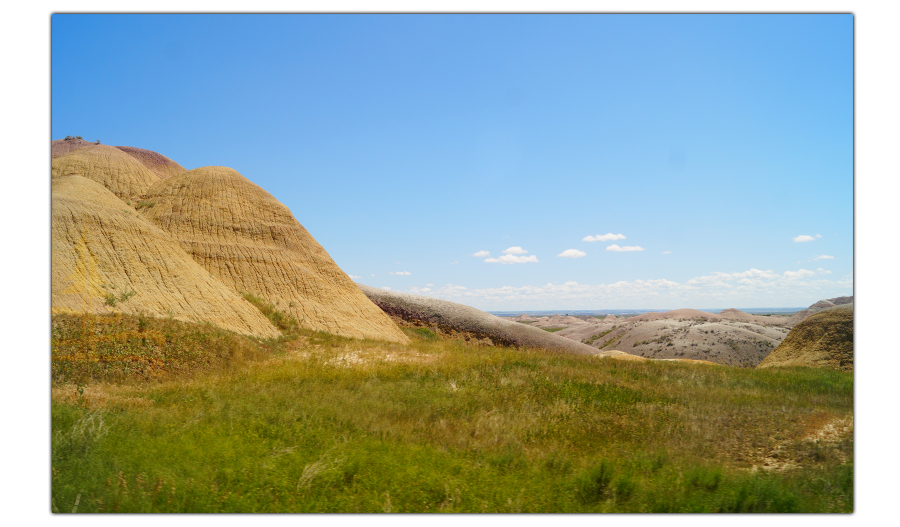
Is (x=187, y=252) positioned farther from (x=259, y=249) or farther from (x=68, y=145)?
(x=68, y=145)

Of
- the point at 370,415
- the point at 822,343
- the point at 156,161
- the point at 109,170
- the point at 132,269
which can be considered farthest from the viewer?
the point at 156,161

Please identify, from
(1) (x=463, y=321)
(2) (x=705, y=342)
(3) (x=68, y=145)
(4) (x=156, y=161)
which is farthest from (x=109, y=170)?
(2) (x=705, y=342)

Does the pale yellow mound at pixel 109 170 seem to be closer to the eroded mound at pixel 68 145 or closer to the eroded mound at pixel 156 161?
the eroded mound at pixel 68 145

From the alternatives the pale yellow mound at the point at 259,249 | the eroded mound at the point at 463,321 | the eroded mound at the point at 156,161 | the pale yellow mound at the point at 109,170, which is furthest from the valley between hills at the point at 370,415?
the eroded mound at the point at 156,161

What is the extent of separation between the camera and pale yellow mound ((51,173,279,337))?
44.5 feet

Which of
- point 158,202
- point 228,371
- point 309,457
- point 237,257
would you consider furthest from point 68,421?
point 158,202

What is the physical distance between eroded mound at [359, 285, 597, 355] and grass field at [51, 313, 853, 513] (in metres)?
24.4

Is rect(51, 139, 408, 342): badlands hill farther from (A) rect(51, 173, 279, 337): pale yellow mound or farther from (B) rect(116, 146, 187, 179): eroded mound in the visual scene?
(B) rect(116, 146, 187, 179): eroded mound

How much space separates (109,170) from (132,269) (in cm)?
1606

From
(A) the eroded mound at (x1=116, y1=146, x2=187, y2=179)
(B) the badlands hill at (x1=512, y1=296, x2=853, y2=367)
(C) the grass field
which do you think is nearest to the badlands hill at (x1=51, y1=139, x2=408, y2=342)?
(C) the grass field

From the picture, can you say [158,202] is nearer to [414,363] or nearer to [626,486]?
[414,363]

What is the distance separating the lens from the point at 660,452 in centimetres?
637

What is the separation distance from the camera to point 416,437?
6.69 meters

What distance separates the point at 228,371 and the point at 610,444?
30.3 ft
